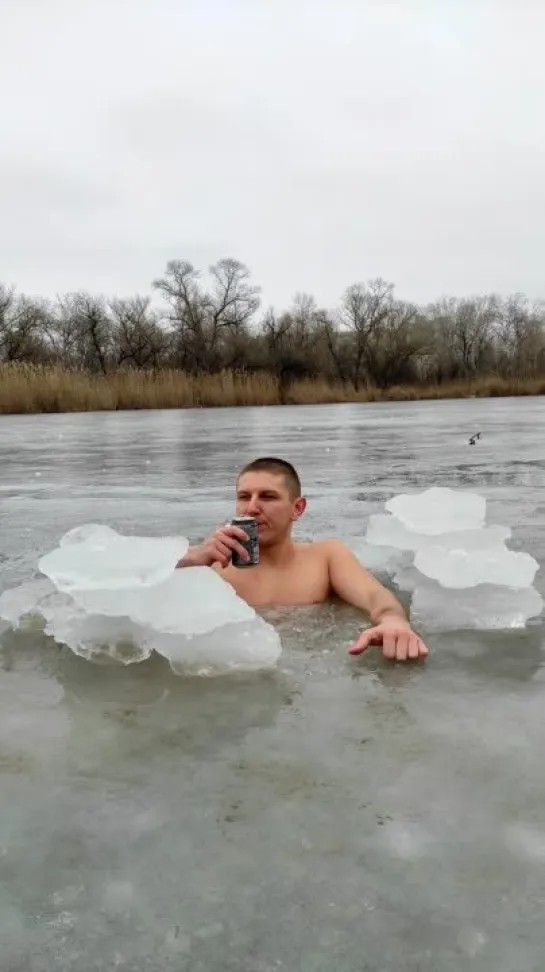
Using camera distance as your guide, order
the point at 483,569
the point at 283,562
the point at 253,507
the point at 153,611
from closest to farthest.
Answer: the point at 153,611 → the point at 483,569 → the point at 253,507 → the point at 283,562

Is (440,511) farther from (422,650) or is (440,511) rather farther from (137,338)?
(137,338)

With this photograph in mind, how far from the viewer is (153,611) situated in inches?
98.8

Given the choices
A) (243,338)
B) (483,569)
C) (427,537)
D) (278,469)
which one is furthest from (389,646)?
(243,338)

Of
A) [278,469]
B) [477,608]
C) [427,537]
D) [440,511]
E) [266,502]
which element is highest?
[278,469]

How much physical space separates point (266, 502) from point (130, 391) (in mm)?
18091

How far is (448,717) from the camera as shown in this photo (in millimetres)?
2127

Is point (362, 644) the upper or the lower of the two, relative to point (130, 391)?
lower

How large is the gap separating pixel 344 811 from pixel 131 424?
15.3 m

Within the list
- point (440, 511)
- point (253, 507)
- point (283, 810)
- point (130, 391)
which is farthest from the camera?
point (130, 391)

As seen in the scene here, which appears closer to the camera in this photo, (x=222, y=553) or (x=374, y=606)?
(x=222, y=553)

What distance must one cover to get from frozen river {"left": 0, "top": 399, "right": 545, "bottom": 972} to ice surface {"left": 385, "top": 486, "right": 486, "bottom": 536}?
580 millimetres

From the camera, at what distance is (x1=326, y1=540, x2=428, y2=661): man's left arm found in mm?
2539

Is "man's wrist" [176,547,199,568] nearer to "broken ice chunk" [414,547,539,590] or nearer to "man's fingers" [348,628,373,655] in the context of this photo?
"man's fingers" [348,628,373,655]

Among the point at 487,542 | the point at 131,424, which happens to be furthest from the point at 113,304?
the point at 487,542
